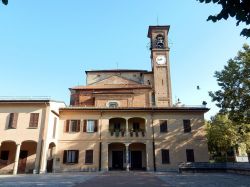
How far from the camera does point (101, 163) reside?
84.5 feet

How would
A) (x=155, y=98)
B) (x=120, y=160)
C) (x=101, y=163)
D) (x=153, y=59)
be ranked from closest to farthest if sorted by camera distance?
(x=101, y=163) < (x=120, y=160) < (x=155, y=98) < (x=153, y=59)

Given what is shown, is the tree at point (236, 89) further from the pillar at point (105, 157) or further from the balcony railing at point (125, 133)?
the pillar at point (105, 157)

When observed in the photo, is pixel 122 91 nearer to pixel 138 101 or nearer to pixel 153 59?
pixel 138 101

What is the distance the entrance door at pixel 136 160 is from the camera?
91.1 feet

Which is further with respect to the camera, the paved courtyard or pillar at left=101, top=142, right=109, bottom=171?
pillar at left=101, top=142, right=109, bottom=171

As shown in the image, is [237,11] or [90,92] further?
[90,92]

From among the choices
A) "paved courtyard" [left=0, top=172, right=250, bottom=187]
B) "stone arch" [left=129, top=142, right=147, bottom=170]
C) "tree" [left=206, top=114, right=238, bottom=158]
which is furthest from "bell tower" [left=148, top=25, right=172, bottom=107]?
"paved courtyard" [left=0, top=172, right=250, bottom=187]

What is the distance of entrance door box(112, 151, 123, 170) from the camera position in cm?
2791

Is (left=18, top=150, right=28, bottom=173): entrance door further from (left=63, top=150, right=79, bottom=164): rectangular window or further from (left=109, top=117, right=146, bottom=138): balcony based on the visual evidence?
(left=109, top=117, right=146, bottom=138): balcony

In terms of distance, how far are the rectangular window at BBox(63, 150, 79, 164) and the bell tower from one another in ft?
50.4

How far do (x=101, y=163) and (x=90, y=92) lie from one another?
11629 millimetres

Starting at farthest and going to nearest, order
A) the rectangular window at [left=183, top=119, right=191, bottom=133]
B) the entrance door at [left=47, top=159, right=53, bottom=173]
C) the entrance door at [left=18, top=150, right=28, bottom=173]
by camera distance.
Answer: the rectangular window at [left=183, top=119, right=191, bottom=133] < the entrance door at [left=47, top=159, right=53, bottom=173] < the entrance door at [left=18, top=150, right=28, bottom=173]

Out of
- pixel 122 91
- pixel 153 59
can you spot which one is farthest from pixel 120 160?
pixel 153 59

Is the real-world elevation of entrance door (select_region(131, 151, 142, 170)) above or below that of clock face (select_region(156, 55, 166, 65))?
below
